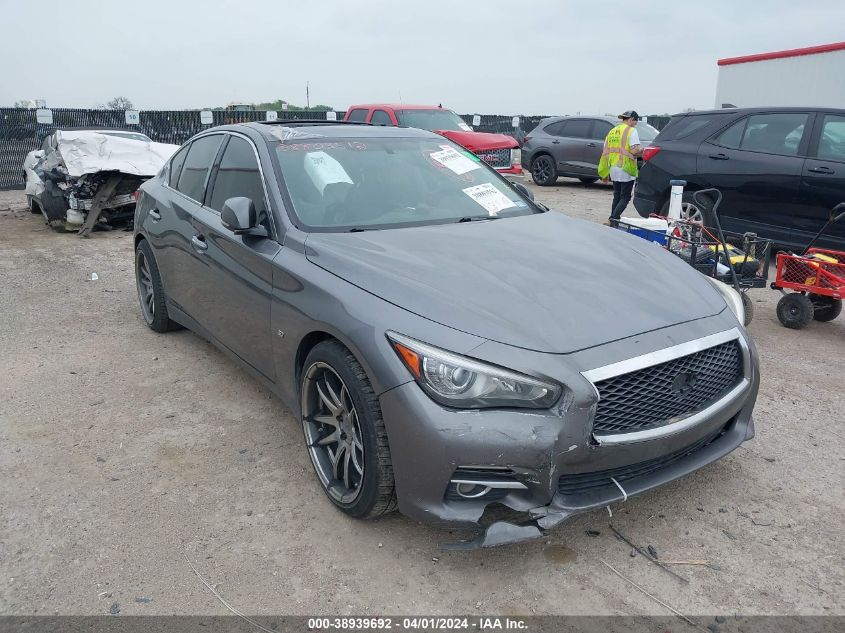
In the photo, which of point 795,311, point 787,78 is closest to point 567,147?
point 787,78

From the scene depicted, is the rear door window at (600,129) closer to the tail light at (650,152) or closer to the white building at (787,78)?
the white building at (787,78)

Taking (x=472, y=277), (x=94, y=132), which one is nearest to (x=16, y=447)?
(x=472, y=277)

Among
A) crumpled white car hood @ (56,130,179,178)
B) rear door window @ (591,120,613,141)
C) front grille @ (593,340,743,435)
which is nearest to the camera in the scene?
front grille @ (593,340,743,435)

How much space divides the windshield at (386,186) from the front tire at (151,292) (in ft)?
6.27

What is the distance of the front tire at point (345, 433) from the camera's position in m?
2.72

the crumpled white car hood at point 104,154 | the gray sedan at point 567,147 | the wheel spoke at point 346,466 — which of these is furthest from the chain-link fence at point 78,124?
the wheel spoke at point 346,466

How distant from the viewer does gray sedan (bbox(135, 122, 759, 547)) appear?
2527 mm

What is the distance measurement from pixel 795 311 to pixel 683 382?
11.9 feet

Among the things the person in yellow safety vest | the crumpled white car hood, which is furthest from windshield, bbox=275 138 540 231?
the crumpled white car hood

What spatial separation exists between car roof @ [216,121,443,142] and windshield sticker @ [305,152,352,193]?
0.23 meters

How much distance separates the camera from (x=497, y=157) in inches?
597

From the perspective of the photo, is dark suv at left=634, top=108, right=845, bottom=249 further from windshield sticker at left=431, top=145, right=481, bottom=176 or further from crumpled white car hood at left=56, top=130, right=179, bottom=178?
crumpled white car hood at left=56, top=130, right=179, bottom=178

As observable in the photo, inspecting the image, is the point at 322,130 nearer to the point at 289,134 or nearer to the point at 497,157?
the point at 289,134

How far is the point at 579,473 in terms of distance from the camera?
256 centimetres
